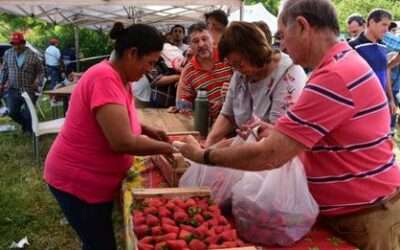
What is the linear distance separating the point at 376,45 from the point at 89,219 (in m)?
3.74

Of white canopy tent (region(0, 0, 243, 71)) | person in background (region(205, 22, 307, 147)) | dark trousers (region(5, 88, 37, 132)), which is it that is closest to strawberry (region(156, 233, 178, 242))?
person in background (region(205, 22, 307, 147))

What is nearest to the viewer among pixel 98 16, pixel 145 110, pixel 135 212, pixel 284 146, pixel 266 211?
pixel 284 146

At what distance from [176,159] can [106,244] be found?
0.62 meters

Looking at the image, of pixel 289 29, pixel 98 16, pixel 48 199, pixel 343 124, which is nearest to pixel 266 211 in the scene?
pixel 343 124

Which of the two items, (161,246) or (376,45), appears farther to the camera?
(376,45)

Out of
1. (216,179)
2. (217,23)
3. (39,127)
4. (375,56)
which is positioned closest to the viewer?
(216,179)

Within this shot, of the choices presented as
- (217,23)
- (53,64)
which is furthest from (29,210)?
(53,64)

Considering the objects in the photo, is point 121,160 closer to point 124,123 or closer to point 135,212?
point 124,123

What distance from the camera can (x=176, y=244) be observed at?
1381mm

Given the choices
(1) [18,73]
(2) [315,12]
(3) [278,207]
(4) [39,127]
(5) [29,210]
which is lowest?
(5) [29,210]

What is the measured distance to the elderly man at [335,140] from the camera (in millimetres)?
1395

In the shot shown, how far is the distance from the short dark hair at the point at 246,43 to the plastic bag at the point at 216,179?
445 millimetres

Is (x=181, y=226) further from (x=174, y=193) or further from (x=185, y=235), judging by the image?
Result: (x=174, y=193)

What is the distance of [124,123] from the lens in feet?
6.26
